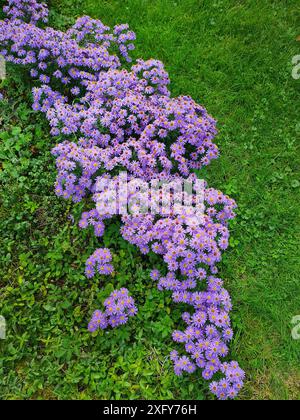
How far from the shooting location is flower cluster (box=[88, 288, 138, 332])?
10.6ft

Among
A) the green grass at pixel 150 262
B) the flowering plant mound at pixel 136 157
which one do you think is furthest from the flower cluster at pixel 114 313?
the green grass at pixel 150 262

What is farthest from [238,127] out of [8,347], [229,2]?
[8,347]

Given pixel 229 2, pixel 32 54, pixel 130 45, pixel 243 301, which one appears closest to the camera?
pixel 243 301

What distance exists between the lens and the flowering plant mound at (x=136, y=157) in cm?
324

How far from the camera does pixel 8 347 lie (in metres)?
3.24

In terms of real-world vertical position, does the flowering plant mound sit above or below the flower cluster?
above

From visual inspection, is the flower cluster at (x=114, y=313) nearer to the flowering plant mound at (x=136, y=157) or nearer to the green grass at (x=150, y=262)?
the flowering plant mound at (x=136, y=157)

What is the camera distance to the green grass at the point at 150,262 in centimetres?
322

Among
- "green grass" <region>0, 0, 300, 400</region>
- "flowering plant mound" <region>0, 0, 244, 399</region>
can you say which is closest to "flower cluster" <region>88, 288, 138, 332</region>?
"flowering plant mound" <region>0, 0, 244, 399</region>

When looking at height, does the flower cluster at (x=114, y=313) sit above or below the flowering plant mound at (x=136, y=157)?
below

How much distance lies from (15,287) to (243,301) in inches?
78.5

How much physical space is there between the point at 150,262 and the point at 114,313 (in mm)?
597

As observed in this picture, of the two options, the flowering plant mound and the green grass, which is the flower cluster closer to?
the flowering plant mound
